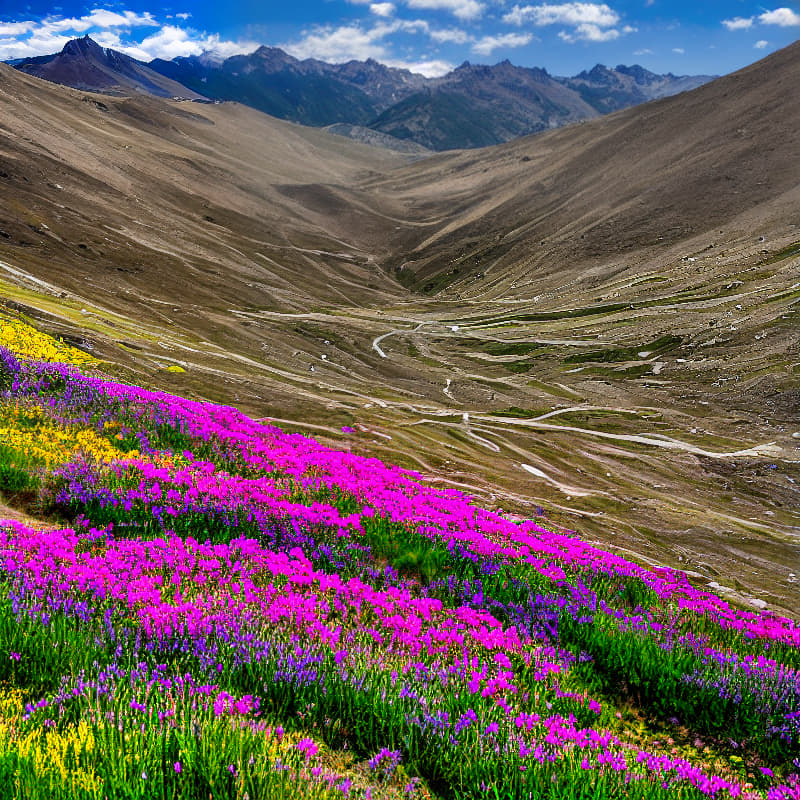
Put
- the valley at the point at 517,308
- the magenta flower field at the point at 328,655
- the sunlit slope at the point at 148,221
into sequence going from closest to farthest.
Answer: the magenta flower field at the point at 328,655 → the valley at the point at 517,308 → the sunlit slope at the point at 148,221

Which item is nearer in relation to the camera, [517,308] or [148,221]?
[517,308]

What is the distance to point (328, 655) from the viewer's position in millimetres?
5484

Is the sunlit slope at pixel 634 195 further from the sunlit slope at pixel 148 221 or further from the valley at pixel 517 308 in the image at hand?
the sunlit slope at pixel 148 221

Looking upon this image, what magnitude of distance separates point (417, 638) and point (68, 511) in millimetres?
5850

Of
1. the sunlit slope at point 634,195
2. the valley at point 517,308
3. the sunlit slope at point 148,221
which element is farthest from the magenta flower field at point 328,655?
the sunlit slope at point 634,195

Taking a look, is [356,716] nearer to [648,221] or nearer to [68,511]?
[68,511]

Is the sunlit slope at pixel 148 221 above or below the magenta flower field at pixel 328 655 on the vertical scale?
above

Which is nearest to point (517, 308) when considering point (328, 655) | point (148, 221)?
point (148, 221)

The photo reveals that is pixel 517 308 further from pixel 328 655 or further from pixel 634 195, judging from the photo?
pixel 328 655

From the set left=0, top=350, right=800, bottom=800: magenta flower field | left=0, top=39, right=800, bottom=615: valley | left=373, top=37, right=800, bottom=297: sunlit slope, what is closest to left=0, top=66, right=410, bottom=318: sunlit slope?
left=0, top=39, right=800, bottom=615: valley

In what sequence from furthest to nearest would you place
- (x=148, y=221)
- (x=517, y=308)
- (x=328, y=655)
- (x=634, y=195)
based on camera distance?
(x=634, y=195) → (x=148, y=221) → (x=517, y=308) → (x=328, y=655)

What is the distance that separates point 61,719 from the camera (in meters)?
3.87

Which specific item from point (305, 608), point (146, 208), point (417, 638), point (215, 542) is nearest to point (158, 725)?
point (305, 608)

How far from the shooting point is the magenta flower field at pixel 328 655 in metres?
3.86
